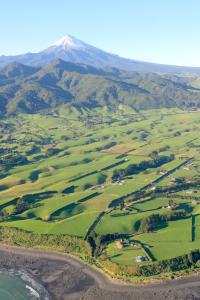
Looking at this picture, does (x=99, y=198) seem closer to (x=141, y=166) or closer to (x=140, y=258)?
(x=141, y=166)

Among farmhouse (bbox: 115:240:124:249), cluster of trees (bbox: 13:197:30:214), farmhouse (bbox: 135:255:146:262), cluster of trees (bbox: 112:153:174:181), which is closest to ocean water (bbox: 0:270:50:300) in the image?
farmhouse (bbox: 135:255:146:262)

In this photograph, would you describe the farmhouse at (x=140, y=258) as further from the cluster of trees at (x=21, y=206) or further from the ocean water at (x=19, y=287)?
the cluster of trees at (x=21, y=206)

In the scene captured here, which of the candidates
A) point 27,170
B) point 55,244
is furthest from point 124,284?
point 27,170

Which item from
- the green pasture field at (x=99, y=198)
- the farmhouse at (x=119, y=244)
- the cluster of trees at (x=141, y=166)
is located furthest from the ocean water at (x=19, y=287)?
the cluster of trees at (x=141, y=166)

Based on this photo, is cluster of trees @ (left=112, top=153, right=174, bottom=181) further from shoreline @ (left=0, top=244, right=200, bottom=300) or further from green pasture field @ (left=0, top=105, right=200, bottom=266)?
shoreline @ (left=0, top=244, right=200, bottom=300)

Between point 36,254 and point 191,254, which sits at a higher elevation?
point 191,254

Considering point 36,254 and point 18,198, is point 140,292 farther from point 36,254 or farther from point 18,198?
point 18,198
